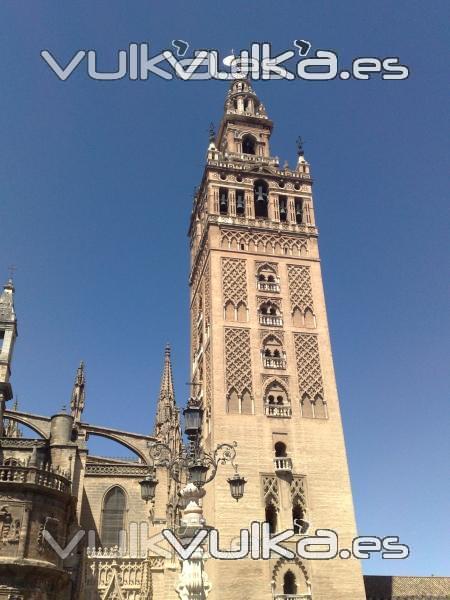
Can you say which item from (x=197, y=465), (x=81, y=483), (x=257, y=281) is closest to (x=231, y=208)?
(x=257, y=281)

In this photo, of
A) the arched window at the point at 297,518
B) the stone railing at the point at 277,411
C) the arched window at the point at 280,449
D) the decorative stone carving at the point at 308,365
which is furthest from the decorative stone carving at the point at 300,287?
the arched window at the point at 297,518

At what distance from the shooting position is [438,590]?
32219 millimetres

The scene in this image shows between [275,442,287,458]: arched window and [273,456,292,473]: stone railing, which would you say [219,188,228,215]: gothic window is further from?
[273,456,292,473]: stone railing

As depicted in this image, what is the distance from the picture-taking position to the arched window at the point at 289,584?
26.5m

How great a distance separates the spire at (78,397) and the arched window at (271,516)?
1199cm

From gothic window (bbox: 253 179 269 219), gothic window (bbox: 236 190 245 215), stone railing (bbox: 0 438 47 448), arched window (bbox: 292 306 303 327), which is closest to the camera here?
stone railing (bbox: 0 438 47 448)

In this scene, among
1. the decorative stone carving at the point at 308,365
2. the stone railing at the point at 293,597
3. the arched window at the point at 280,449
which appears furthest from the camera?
the decorative stone carving at the point at 308,365

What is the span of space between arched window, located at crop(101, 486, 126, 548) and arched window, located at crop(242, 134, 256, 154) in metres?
24.3

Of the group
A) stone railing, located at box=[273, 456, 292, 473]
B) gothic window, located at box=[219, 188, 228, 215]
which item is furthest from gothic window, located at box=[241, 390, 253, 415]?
gothic window, located at box=[219, 188, 228, 215]

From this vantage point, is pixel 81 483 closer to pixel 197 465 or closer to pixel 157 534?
pixel 157 534

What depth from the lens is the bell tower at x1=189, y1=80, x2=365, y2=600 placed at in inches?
1056

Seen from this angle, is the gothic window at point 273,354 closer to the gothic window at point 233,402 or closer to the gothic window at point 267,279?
the gothic window at point 233,402

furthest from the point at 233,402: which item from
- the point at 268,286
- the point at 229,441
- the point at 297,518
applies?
the point at 268,286

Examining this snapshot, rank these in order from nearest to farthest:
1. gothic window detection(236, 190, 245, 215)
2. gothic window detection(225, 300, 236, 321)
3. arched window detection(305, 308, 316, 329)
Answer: gothic window detection(225, 300, 236, 321)
arched window detection(305, 308, 316, 329)
gothic window detection(236, 190, 245, 215)
